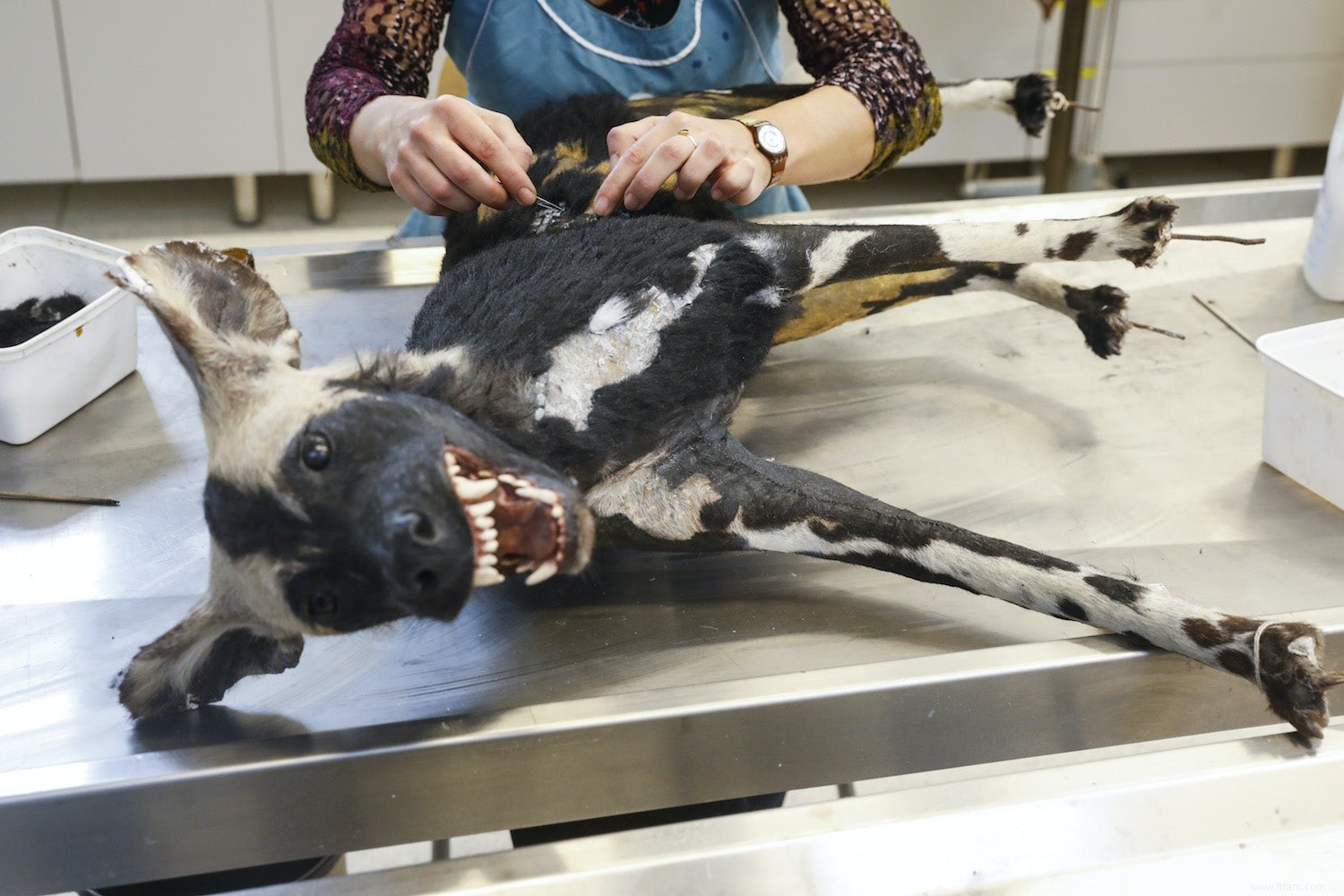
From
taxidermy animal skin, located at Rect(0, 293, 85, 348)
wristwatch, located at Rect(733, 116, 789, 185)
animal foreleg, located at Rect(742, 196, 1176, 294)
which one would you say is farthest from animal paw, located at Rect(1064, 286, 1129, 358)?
taxidermy animal skin, located at Rect(0, 293, 85, 348)

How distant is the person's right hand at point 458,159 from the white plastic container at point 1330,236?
1189 millimetres

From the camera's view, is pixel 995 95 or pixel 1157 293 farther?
pixel 995 95

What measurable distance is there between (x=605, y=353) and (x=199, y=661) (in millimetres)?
495

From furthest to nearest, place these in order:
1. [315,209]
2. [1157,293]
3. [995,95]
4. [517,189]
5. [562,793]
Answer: [315,209]
[995,95]
[1157,293]
[517,189]
[562,793]

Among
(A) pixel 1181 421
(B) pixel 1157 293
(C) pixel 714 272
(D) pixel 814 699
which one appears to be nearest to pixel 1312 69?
(B) pixel 1157 293

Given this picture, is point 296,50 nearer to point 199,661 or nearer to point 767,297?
point 767,297

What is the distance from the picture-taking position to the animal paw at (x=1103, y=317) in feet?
5.15

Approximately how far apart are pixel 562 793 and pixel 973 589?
44cm

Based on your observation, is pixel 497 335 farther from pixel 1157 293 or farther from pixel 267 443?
pixel 1157 293

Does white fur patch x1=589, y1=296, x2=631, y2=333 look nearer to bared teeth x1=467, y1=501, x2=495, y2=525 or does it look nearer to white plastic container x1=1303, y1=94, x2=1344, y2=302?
bared teeth x1=467, y1=501, x2=495, y2=525

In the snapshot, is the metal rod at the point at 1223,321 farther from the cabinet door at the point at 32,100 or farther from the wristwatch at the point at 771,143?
the cabinet door at the point at 32,100

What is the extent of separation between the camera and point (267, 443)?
103 centimetres

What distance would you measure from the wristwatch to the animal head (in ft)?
1.76

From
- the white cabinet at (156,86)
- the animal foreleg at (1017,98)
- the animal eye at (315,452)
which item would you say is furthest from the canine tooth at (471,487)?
the white cabinet at (156,86)
